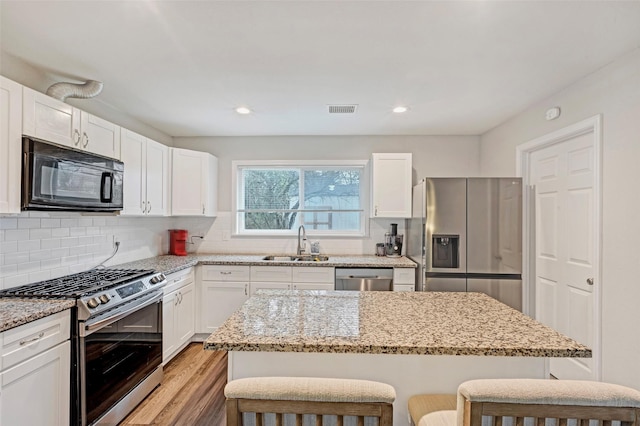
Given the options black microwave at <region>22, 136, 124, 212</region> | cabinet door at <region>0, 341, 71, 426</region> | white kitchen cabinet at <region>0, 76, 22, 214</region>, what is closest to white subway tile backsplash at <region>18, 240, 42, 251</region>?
black microwave at <region>22, 136, 124, 212</region>

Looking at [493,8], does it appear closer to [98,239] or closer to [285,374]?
[285,374]

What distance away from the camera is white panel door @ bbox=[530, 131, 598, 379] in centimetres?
250

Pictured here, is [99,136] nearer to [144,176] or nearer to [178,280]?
[144,176]

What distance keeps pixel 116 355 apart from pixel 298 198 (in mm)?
2662

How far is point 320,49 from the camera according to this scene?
6.77ft

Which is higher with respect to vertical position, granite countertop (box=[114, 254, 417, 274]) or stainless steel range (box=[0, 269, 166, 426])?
granite countertop (box=[114, 254, 417, 274])

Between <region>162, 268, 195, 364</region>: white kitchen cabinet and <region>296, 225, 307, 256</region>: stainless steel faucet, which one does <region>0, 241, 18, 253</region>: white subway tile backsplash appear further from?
<region>296, 225, 307, 256</region>: stainless steel faucet

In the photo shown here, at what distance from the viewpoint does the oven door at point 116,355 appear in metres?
1.96

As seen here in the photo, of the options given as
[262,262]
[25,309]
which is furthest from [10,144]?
[262,262]

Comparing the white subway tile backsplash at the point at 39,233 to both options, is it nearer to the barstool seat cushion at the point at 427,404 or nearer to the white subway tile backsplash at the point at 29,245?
the white subway tile backsplash at the point at 29,245

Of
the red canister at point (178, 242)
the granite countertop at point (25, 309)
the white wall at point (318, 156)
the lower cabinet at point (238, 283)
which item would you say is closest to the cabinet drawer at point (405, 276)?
the lower cabinet at point (238, 283)

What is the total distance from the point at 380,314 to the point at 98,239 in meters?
2.61

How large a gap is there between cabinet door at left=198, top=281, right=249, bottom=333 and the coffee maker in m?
1.69

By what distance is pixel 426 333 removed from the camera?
134 cm
